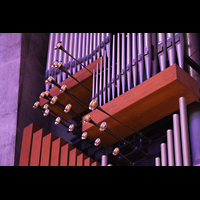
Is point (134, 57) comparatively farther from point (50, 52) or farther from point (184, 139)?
point (50, 52)

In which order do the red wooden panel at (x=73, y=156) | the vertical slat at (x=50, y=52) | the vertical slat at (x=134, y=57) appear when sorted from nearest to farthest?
the red wooden panel at (x=73, y=156)
the vertical slat at (x=134, y=57)
the vertical slat at (x=50, y=52)

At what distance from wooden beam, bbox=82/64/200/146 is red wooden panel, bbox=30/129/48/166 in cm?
68

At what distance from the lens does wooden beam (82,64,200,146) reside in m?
6.37

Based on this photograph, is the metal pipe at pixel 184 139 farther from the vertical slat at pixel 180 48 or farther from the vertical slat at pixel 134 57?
the vertical slat at pixel 134 57

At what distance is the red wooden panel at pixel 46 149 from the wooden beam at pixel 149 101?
0.52 meters

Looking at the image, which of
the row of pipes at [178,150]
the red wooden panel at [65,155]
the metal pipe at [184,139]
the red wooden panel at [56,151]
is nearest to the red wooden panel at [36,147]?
the red wooden panel at [56,151]

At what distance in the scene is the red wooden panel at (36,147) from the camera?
708 cm

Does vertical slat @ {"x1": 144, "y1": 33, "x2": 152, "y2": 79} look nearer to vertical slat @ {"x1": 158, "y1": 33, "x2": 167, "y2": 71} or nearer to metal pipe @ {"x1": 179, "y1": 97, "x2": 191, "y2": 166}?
vertical slat @ {"x1": 158, "y1": 33, "x2": 167, "y2": 71}

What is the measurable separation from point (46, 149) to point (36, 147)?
0.71 ft

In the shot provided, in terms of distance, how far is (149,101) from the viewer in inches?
258
